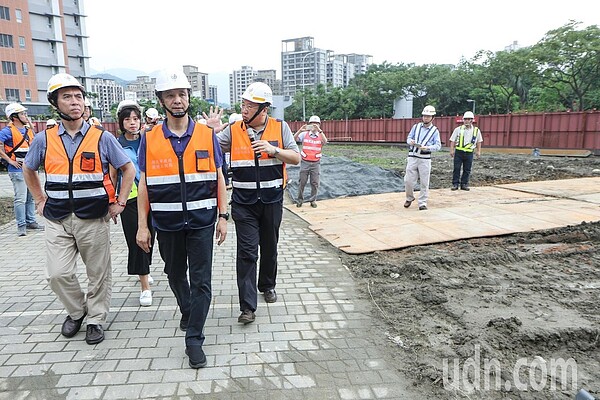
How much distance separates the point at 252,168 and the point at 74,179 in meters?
1.37

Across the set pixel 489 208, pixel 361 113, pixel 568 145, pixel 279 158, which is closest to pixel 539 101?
pixel 361 113

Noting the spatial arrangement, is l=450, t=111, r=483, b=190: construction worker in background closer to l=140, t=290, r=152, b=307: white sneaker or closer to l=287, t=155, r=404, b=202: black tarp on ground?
l=287, t=155, r=404, b=202: black tarp on ground

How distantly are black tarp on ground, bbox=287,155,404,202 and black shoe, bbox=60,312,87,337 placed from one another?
21.4 ft

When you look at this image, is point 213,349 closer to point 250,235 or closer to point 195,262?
point 195,262

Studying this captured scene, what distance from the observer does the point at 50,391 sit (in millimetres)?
2756

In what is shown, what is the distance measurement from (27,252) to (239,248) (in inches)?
159

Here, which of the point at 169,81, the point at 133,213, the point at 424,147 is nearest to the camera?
the point at 169,81

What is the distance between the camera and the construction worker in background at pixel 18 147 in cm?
664

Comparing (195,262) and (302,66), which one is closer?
(195,262)

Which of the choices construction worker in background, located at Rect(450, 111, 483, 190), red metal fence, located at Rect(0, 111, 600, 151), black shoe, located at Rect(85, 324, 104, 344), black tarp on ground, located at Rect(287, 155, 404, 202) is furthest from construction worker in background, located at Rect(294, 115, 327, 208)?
red metal fence, located at Rect(0, 111, 600, 151)

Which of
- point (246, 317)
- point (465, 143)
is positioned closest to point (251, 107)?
point (246, 317)

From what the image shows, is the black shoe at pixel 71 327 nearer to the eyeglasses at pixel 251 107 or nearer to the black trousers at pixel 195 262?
the black trousers at pixel 195 262

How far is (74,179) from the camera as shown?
3260mm

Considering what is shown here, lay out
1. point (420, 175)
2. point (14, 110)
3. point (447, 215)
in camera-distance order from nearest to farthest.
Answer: point (14, 110), point (447, 215), point (420, 175)
